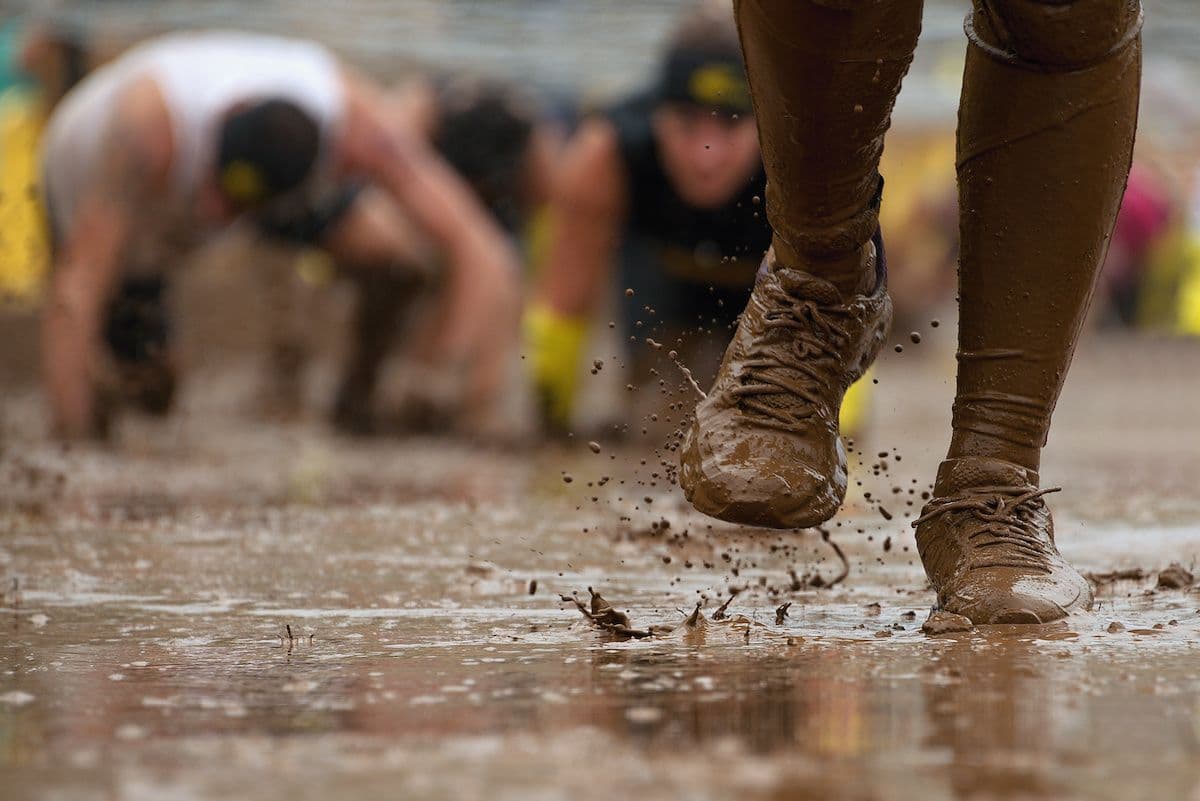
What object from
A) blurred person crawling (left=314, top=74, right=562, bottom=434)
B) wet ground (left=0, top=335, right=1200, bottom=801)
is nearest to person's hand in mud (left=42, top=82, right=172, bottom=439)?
blurred person crawling (left=314, top=74, right=562, bottom=434)

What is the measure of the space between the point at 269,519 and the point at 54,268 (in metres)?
2.70

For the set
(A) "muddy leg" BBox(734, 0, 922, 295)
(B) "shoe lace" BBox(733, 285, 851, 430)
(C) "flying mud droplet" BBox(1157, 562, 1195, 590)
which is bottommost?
(C) "flying mud droplet" BBox(1157, 562, 1195, 590)

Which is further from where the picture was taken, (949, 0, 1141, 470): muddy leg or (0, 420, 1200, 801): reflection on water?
(949, 0, 1141, 470): muddy leg

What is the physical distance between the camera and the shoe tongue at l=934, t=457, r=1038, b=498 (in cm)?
195

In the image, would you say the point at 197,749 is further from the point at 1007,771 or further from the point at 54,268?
the point at 54,268

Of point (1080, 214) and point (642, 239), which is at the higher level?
point (642, 239)

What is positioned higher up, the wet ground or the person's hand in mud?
the person's hand in mud

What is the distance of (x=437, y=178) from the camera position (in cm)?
622

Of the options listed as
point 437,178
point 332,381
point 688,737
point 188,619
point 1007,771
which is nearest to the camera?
point 1007,771

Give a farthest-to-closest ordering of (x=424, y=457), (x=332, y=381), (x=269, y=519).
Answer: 1. (x=332, y=381)
2. (x=424, y=457)
3. (x=269, y=519)

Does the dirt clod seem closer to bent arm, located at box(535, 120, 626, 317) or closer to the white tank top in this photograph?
bent arm, located at box(535, 120, 626, 317)

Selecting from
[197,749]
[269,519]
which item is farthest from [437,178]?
[197,749]

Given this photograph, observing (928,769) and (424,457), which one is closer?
(928,769)

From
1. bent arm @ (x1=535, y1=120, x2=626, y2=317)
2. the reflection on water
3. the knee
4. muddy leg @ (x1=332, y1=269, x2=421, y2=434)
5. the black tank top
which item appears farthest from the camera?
muddy leg @ (x1=332, y1=269, x2=421, y2=434)
